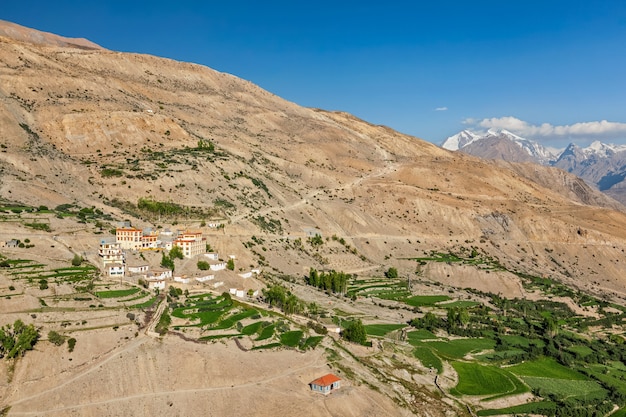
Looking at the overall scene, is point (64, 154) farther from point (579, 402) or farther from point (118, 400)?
point (579, 402)

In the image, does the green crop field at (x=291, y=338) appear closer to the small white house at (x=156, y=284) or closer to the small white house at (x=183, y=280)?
the small white house at (x=156, y=284)

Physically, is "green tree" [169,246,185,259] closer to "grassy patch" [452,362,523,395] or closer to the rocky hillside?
the rocky hillside

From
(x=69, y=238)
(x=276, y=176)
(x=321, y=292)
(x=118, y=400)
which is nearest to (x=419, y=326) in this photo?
(x=321, y=292)

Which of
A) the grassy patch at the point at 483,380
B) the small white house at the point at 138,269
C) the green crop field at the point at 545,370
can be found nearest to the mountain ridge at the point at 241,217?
the grassy patch at the point at 483,380

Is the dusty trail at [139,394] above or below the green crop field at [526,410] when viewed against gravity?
above

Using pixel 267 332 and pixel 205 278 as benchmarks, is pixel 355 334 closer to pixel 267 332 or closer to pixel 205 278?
pixel 267 332

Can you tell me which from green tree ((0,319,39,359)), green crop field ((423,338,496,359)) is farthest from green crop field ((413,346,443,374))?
green tree ((0,319,39,359))

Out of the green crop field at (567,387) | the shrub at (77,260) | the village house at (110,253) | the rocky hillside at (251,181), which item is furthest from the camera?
the rocky hillside at (251,181)

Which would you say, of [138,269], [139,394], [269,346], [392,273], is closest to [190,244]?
[138,269]
